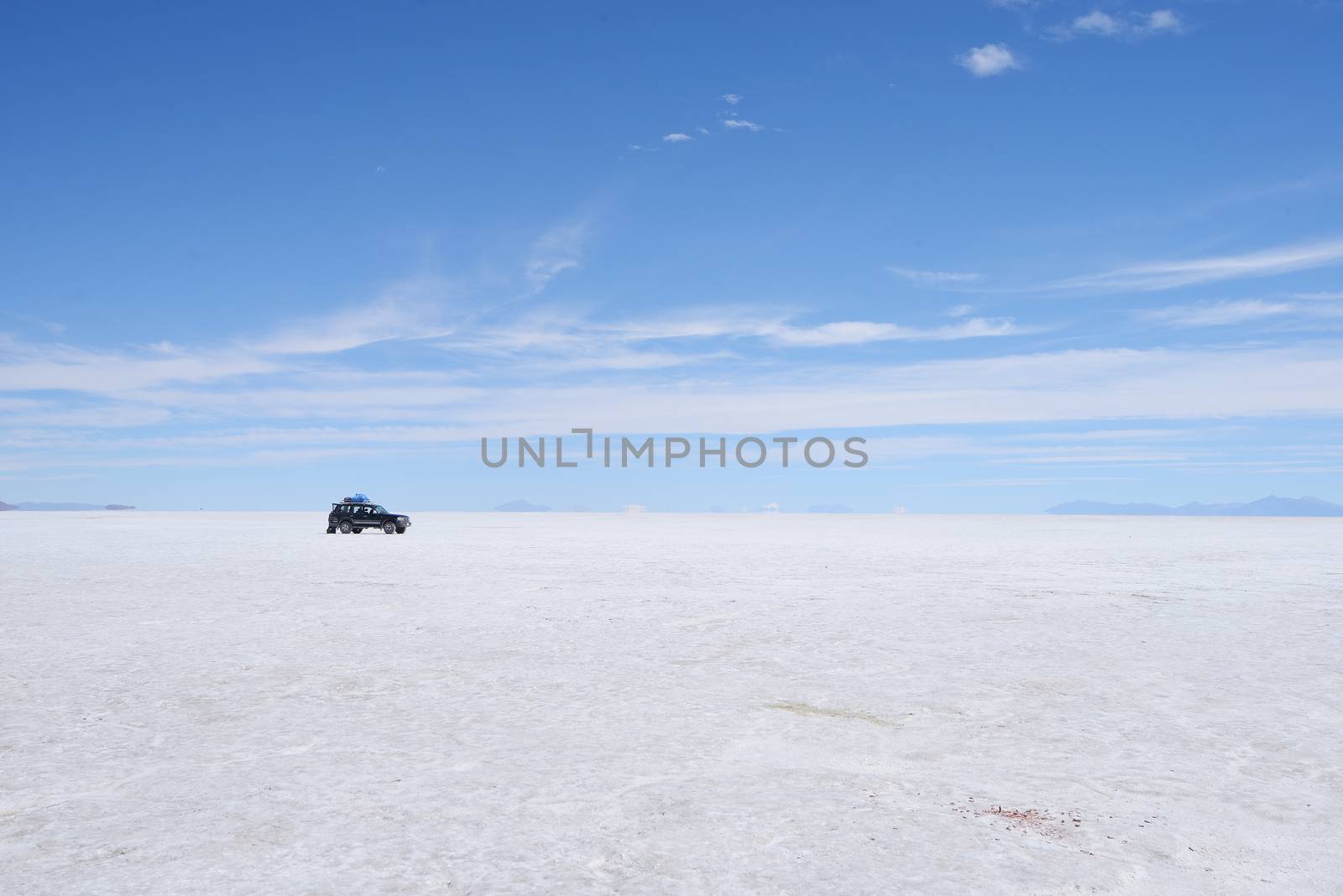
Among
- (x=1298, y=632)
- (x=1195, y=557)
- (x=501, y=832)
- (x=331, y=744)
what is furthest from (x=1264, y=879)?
(x=1195, y=557)

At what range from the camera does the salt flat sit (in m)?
5.61

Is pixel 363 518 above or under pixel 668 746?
above

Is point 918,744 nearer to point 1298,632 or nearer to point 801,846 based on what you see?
point 801,846

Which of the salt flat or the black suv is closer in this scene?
the salt flat

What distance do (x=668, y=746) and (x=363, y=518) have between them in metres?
43.3

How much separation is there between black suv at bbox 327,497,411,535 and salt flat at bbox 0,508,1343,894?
29535 mm

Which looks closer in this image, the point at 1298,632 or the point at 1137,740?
the point at 1137,740

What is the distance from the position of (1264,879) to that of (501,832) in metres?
4.32

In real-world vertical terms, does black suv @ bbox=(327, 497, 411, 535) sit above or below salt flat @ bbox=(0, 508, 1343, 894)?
above

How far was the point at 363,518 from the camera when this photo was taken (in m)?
48.7

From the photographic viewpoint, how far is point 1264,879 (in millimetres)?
5449

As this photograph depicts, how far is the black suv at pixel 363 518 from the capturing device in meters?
48.2

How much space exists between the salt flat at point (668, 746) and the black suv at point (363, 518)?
1163 inches

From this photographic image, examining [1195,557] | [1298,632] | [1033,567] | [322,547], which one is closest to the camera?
[1298,632]
